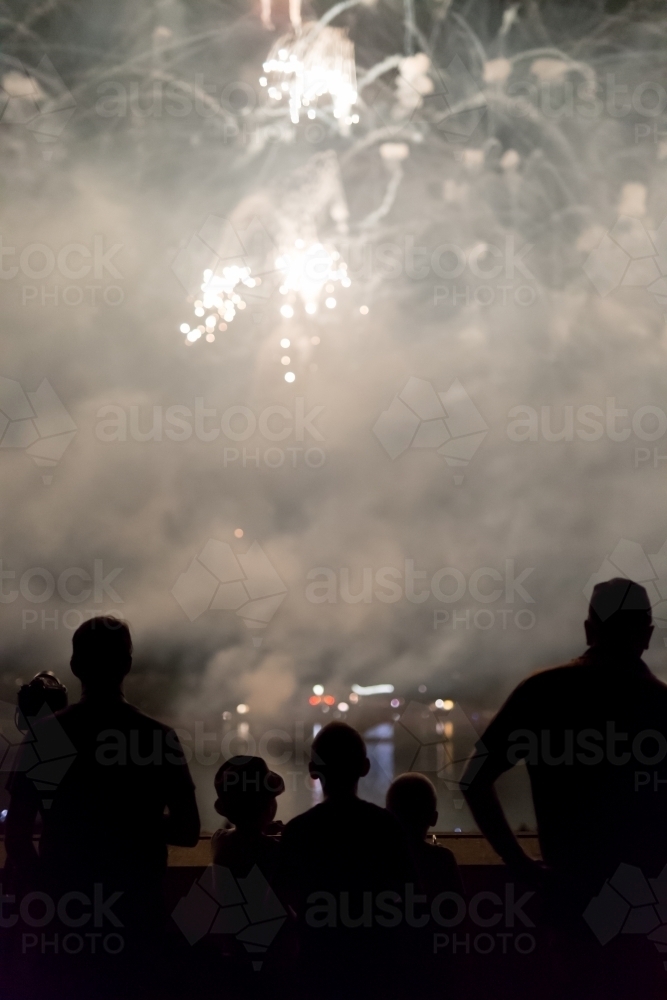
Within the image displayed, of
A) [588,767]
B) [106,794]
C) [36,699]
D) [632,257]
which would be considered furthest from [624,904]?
[632,257]

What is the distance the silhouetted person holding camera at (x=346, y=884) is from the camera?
1.69 m

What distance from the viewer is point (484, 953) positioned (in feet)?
6.19

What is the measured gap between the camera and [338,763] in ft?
5.74

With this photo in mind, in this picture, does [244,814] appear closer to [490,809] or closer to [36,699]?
[490,809]

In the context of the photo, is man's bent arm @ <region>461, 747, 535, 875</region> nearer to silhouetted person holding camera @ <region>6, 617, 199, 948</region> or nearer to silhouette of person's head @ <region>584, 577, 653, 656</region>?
silhouette of person's head @ <region>584, 577, 653, 656</region>

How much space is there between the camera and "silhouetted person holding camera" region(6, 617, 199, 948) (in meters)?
1.79

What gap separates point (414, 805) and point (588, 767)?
0.52m

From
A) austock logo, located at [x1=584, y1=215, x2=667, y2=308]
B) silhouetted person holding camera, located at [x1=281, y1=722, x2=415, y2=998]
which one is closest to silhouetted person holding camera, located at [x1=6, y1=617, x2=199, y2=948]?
silhouetted person holding camera, located at [x1=281, y1=722, x2=415, y2=998]

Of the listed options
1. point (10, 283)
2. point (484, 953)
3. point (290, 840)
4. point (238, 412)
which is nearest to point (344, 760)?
point (290, 840)

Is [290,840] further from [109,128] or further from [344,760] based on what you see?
[109,128]

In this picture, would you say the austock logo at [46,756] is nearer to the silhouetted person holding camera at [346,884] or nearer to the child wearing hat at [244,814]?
the child wearing hat at [244,814]

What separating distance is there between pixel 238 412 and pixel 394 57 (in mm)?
3405

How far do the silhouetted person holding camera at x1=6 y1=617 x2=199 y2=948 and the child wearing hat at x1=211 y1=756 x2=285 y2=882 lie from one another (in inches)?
3.6

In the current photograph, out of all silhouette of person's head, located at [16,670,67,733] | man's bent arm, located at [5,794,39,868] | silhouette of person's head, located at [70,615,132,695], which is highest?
silhouette of person's head, located at [70,615,132,695]
